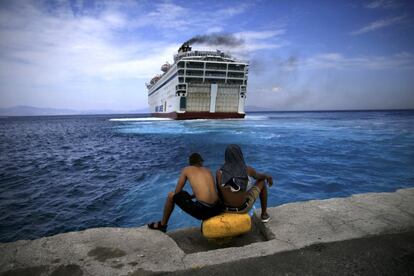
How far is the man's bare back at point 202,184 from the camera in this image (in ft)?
10.6

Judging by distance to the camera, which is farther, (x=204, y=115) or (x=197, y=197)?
(x=204, y=115)

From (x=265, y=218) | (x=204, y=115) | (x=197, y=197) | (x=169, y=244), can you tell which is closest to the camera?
(x=169, y=244)

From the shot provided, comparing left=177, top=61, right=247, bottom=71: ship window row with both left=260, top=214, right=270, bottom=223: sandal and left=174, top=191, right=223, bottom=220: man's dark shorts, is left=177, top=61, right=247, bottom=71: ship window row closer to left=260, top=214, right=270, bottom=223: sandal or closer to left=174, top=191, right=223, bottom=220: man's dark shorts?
left=260, top=214, right=270, bottom=223: sandal

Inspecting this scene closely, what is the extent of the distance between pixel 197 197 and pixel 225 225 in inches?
19.4

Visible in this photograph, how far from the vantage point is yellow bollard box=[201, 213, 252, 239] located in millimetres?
3061

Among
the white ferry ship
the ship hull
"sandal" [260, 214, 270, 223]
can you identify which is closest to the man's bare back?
"sandal" [260, 214, 270, 223]

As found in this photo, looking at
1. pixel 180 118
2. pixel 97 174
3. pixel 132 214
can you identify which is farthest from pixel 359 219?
pixel 180 118

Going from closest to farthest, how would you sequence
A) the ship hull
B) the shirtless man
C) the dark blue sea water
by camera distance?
the shirtless man < the dark blue sea water < the ship hull

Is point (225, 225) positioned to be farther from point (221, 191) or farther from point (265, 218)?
point (265, 218)

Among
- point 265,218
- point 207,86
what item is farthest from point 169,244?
point 207,86

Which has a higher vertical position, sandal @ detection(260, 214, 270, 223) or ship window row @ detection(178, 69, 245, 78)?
ship window row @ detection(178, 69, 245, 78)

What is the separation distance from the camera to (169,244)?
3.03 m

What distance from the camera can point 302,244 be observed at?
2.86 m

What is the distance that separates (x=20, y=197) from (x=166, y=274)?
26.0ft
